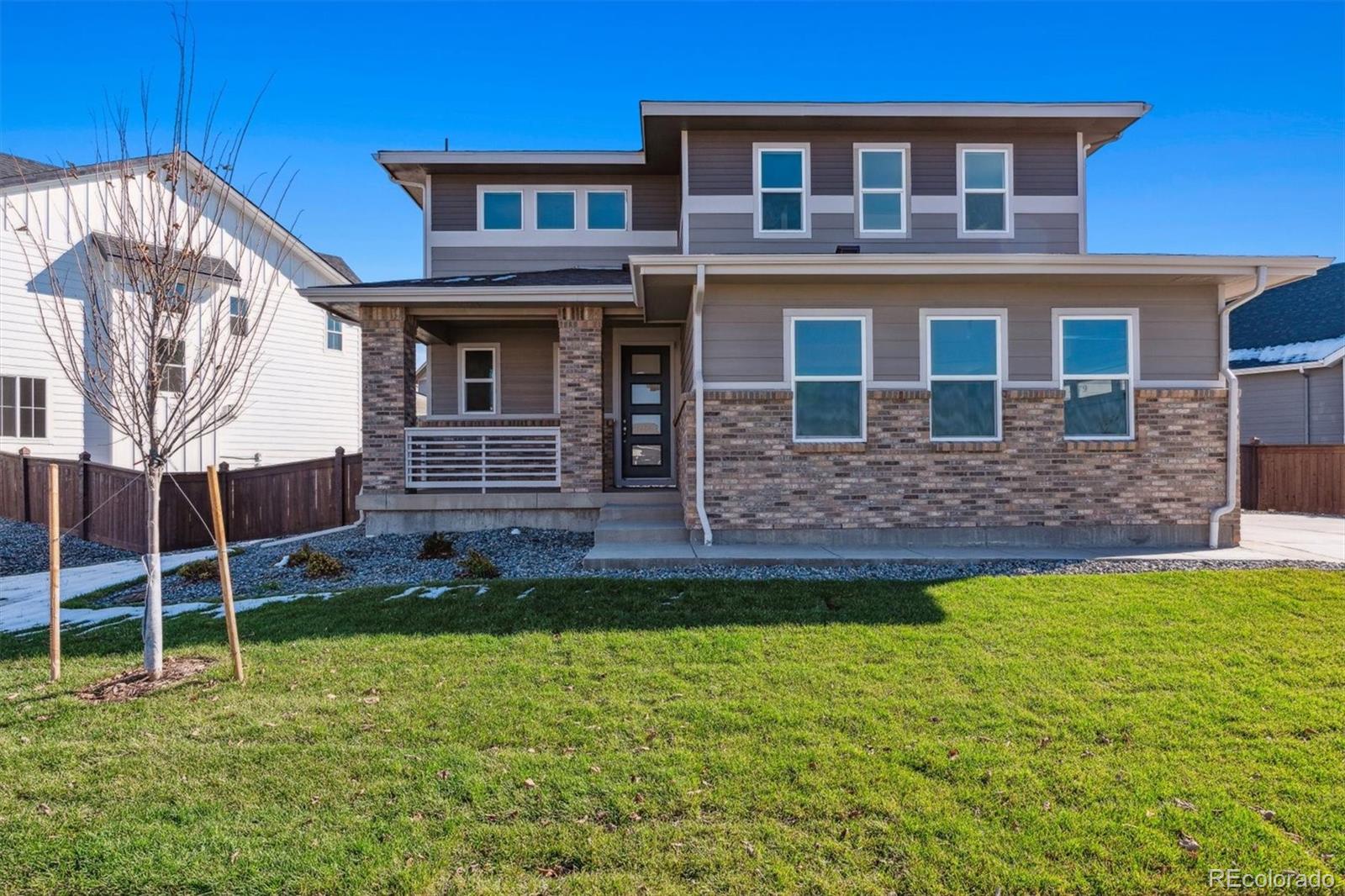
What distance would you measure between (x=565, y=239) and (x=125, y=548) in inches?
350

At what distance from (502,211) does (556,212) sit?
1019 millimetres

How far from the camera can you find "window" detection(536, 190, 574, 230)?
42.6ft

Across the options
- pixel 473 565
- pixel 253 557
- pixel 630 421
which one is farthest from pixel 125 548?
pixel 630 421

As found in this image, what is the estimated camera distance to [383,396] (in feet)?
35.2

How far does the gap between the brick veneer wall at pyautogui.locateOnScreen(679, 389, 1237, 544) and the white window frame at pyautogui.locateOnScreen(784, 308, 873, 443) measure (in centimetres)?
10

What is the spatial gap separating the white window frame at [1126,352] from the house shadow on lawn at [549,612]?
4174 mm

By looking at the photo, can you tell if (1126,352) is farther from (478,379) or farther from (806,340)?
(478,379)

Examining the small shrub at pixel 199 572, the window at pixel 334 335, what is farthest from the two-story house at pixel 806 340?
the window at pixel 334 335

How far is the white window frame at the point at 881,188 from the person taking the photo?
10.8 meters

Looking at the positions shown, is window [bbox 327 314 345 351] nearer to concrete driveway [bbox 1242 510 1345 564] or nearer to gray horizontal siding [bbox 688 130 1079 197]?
gray horizontal siding [bbox 688 130 1079 197]

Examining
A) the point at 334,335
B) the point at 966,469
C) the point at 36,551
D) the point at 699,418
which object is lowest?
the point at 36,551

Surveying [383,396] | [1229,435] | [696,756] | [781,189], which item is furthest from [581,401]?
[1229,435]

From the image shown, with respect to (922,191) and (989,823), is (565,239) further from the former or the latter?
(989,823)

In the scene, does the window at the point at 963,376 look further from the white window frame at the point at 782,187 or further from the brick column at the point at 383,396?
the brick column at the point at 383,396
